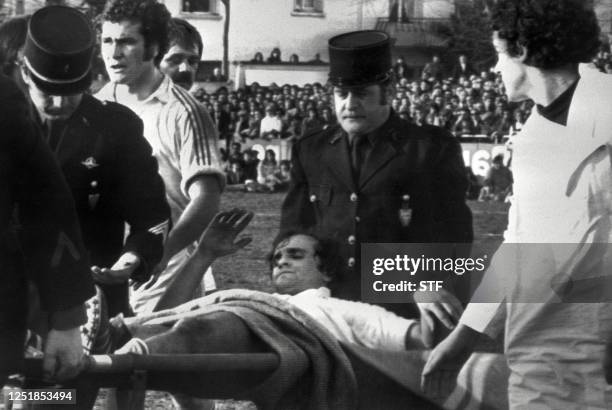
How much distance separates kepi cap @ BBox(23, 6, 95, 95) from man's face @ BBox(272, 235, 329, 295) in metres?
0.55

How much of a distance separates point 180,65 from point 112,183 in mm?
383

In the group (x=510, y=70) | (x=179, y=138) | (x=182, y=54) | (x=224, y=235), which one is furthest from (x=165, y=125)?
(x=510, y=70)

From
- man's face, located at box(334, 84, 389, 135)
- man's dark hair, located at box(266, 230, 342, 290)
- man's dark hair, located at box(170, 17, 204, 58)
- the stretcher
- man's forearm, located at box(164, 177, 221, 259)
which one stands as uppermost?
man's dark hair, located at box(170, 17, 204, 58)

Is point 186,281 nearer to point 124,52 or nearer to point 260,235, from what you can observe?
point 260,235

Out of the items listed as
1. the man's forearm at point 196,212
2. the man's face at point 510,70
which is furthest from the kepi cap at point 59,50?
the man's face at point 510,70

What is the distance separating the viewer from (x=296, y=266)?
9.16ft

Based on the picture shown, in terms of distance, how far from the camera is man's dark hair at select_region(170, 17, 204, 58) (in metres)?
2.76

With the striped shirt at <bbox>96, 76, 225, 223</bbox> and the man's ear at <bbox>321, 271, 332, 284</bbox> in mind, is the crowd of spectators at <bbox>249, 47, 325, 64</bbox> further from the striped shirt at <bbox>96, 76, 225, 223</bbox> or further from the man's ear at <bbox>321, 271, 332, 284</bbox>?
the man's ear at <bbox>321, 271, 332, 284</bbox>

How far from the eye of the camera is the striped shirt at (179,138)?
9.18ft

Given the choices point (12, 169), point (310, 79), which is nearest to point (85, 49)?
point (310, 79)

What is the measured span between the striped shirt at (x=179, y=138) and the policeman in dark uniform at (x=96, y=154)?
0.05m

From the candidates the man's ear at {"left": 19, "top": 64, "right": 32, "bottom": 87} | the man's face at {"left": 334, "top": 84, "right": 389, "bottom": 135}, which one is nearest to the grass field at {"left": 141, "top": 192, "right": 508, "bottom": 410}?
the man's face at {"left": 334, "top": 84, "right": 389, "bottom": 135}

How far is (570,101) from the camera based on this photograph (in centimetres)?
257

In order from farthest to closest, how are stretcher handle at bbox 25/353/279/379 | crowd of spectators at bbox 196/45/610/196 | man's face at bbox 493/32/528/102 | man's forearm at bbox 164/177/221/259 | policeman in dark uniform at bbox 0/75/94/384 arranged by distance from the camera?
man's forearm at bbox 164/177/221/259
crowd of spectators at bbox 196/45/610/196
man's face at bbox 493/32/528/102
stretcher handle at bbox 25/353/279/379
policeman in dark uniform at bbox 0/75/94/384
